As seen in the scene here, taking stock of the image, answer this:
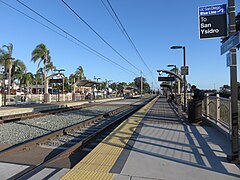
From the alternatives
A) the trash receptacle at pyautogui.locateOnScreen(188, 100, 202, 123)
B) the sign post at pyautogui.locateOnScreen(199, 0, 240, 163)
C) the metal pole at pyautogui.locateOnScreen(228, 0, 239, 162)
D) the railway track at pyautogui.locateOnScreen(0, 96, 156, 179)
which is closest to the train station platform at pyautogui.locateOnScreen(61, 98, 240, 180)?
the metal pole at pyautogui.locateOnScreen(228, 0, 239, 162)

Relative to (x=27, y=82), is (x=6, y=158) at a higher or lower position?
lower

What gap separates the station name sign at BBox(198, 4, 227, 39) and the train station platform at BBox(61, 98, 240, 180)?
2795 mm

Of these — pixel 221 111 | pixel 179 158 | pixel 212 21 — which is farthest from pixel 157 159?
pixel 221 111

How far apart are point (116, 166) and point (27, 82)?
77.6 metres

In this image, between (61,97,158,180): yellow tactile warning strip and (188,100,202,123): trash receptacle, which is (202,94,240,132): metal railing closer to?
(188,100,202,123): trash receptacle

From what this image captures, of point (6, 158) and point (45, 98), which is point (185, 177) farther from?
point (45, 98)

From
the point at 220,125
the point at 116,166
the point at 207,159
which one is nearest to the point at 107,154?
the point at 116,166

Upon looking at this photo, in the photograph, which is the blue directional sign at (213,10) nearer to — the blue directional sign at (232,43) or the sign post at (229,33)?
the sign post at (229,33)

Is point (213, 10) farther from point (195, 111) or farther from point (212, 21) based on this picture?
point (195, 111)

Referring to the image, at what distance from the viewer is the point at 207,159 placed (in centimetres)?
493

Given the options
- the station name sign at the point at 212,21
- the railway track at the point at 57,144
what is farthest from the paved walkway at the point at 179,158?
the station name sign at the point at 212,21

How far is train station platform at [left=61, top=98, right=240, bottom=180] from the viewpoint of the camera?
404 cm

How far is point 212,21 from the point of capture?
5270 millimetres

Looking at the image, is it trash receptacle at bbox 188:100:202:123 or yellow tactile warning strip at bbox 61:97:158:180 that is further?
trash receptacle at bbox 188:100:202:123
